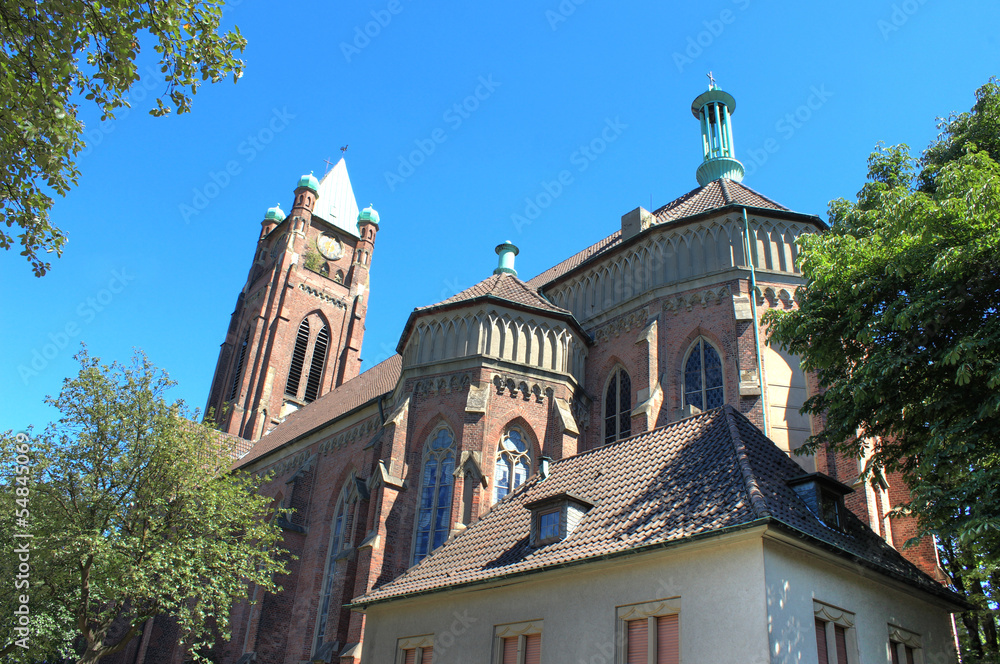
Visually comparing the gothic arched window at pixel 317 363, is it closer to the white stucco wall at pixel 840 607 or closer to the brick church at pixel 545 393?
the brick church at pixel 545 393

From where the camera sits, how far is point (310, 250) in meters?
51.9

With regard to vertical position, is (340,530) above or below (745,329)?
below

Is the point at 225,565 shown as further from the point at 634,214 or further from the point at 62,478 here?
the point at 634,214

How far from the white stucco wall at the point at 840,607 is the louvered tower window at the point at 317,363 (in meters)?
40.2

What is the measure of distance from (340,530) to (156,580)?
27.8 ft

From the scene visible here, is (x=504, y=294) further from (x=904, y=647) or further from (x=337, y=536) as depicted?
(x=904, y=647)

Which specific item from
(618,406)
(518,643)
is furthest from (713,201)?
(518,643)

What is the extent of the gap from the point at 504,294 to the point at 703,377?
258 inches

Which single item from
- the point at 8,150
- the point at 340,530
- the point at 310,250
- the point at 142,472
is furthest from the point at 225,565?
the point at 310,250

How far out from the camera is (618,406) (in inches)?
866

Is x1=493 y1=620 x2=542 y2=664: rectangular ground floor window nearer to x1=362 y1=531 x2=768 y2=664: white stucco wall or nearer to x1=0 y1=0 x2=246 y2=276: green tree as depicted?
x1=362 y1=531 x2=768 y2=664: white stucco wall

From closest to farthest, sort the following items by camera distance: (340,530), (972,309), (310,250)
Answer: (972,309)
(340,530)
(310,250)

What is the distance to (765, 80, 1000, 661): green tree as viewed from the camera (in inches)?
397

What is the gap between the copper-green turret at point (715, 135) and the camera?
90.9ft
